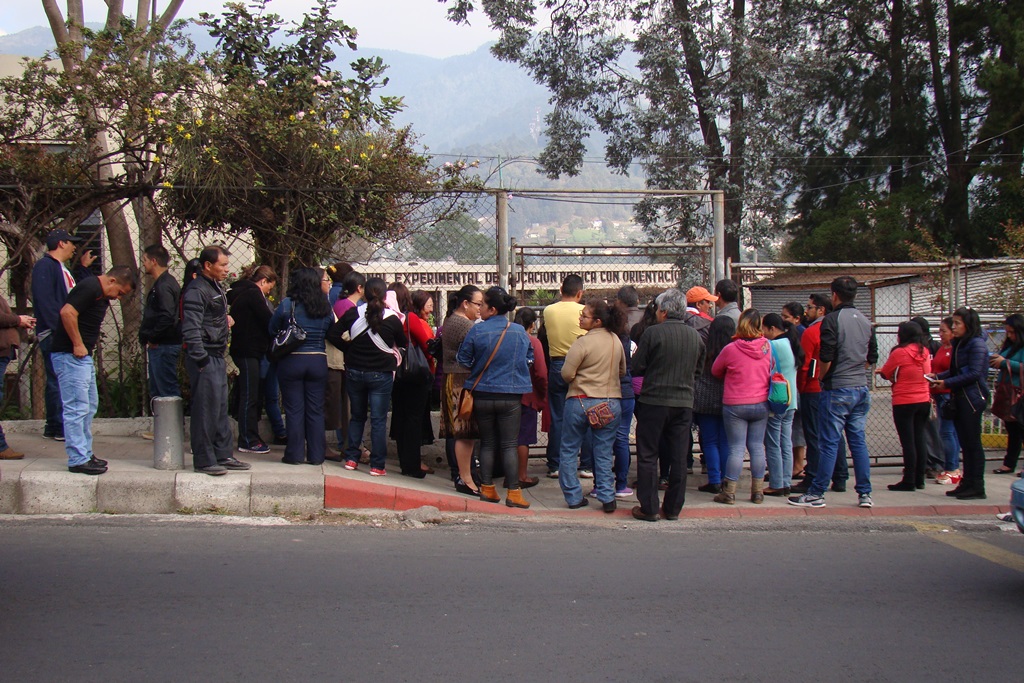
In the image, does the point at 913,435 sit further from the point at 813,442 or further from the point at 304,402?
the point at 304,402

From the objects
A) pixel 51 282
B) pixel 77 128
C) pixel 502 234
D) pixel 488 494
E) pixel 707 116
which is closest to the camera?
pixel 51 282

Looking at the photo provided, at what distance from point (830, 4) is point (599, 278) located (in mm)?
16281

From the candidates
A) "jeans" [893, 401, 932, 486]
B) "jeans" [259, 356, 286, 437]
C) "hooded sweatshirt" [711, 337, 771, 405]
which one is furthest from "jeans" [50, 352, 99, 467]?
"jeans" [893, 401, 932, 486]

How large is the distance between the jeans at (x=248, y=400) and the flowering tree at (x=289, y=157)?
1352 mm

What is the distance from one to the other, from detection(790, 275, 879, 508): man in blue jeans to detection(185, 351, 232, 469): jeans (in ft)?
16.3

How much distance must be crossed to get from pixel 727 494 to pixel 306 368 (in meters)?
3.82

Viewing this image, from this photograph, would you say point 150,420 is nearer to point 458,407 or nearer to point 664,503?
point 458,407

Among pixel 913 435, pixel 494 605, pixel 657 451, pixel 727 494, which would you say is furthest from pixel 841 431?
pixel 494 605

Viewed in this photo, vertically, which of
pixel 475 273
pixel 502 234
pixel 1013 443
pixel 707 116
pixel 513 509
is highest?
pixel 707 116

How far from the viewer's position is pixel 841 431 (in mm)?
7840

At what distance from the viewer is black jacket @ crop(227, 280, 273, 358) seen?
7887mm

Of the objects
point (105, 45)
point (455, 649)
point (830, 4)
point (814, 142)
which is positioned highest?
point (830, 4)

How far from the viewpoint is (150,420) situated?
8.73 metres

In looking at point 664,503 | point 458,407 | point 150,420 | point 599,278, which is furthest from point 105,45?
point 664,503
